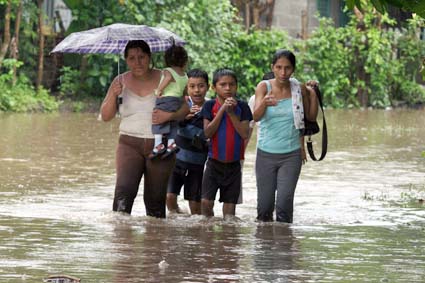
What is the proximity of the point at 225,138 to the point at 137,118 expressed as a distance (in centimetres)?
81

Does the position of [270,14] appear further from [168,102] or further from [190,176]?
[168,102]

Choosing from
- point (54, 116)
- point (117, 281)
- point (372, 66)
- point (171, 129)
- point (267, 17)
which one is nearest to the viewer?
point (117, 281)

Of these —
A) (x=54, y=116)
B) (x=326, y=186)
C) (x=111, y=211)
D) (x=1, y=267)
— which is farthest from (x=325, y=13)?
(x=1, y=267)

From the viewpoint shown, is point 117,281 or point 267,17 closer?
point 117,281

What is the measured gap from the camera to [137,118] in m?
11.1

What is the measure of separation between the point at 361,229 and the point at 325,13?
29.4 m

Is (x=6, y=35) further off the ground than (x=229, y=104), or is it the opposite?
(x=6, y=35)

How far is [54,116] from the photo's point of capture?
1057 inches

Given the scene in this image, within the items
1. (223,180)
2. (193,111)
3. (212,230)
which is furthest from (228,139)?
(212,230)

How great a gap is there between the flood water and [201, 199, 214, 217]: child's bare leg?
76 mm

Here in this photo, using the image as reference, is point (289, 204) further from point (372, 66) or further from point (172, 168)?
point (372, 66)

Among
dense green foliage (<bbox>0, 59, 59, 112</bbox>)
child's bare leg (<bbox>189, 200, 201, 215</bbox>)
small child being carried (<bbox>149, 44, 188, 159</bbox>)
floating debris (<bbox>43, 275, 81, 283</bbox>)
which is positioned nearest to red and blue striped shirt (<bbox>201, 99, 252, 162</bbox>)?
small child being carried (<bbox>149, 44, 188, 159</bbox>)

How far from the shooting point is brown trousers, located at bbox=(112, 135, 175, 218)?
1117 centimetres

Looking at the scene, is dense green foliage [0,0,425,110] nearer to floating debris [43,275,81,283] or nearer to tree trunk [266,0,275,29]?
tree trunk [266,0,275,29]
